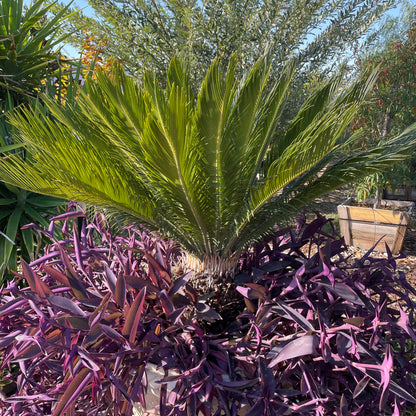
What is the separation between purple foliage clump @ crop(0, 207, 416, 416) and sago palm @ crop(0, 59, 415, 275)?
0.83 feet

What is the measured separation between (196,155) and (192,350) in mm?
785

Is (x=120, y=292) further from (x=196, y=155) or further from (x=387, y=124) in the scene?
(x=387, y=124)

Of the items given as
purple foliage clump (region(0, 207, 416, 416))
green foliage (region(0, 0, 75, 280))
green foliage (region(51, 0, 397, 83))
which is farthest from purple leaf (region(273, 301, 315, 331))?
green foliage (region(51, 0, 397, 83))

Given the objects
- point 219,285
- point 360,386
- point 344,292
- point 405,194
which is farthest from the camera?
point 405,194

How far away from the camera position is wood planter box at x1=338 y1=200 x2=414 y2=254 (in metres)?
4.80

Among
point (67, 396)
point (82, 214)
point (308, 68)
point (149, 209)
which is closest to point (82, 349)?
point (67, 396)

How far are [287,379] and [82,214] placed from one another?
1.24 meters

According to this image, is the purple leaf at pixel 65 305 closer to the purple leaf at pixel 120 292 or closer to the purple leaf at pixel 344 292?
the purple leaf at pixel 120 292

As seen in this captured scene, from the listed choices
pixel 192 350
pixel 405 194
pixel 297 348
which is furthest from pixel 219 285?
pixel 405 194

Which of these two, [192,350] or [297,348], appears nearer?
[297,348]

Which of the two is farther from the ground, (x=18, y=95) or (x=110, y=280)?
(x=18, y=95)

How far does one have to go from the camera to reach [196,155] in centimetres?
129

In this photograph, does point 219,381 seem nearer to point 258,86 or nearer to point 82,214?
point 82,214

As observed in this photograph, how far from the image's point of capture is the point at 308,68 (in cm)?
529
